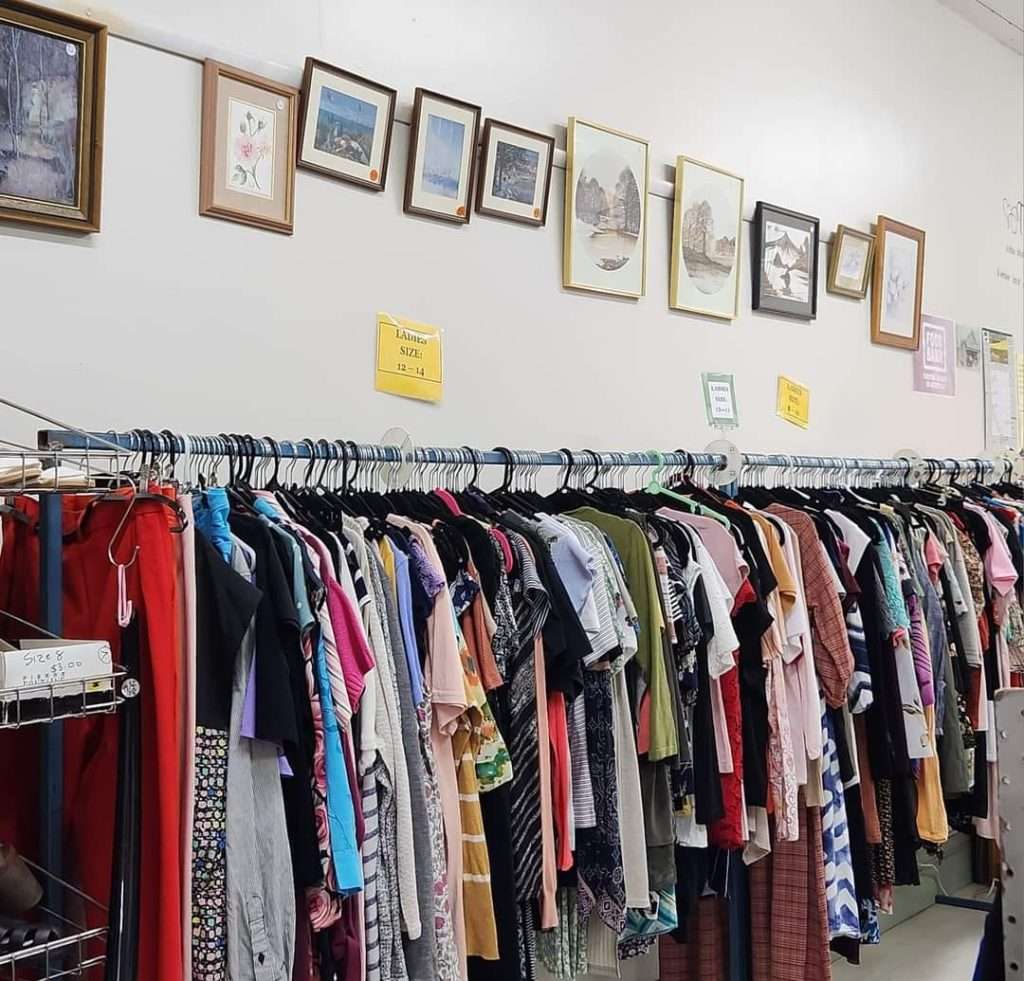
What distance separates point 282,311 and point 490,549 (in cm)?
69

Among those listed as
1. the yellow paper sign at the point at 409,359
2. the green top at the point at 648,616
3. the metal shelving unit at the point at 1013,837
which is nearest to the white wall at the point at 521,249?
the yellow paper sign at the point at 409,359

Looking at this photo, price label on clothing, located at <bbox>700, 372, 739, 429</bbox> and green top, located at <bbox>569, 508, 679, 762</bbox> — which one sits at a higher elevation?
price label on clothing, located at <bbox>700, 372, 739, 429</bbox>

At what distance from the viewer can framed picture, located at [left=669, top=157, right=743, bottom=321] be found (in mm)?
3131

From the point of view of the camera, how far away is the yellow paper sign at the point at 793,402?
353 cm

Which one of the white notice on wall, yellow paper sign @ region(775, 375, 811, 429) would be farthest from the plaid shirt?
the white notice on wall

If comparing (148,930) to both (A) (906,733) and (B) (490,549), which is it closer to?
(B) (490,549)

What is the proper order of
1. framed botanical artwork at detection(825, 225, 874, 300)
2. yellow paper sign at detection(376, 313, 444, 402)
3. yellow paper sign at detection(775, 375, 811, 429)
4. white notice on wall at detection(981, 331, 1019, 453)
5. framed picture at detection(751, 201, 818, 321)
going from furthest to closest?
white notice on wall at detection(981, 331, 1019, 453) < framed botanical artwork at detection(825, 225, 874, 300) < yellow paper sign at detection(775, 375, 811, 429) < framed picture at detection(751, 201, 818, 321) < yellow paper sign at detection(376, 313, 444, 402)

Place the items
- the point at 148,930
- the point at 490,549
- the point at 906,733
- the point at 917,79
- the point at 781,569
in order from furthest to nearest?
the point at 917,79 → the point at 906,733 → the point at 781,569 → the point at 490,549 → the point at 148,930

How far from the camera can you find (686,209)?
3.14 meters

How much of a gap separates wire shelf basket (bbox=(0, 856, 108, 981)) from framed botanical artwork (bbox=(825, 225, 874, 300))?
3.08m

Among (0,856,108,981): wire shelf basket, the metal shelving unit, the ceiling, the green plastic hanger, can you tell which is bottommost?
(0,856,108,981): wire shelf basket

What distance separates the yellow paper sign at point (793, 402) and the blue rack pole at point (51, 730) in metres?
2.56

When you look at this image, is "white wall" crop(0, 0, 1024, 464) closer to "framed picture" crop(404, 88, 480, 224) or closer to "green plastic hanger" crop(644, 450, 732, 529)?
"framed picture" crop(404, 88, 480, 224)

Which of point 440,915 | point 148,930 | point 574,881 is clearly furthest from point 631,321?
point 148,930
